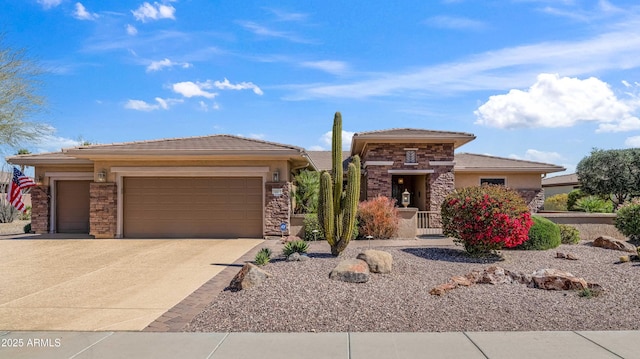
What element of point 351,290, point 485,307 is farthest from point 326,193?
point 485,307

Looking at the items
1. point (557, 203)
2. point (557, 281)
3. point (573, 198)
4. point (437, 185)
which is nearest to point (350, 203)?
point (557, 281)

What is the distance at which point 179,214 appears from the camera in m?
16.3

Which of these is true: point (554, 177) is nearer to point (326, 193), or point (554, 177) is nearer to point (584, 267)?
point (584, 267)

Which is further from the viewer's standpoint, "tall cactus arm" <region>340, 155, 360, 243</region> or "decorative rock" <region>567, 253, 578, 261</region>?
"decorative rock" <region>567, 253, 578, 261</region>

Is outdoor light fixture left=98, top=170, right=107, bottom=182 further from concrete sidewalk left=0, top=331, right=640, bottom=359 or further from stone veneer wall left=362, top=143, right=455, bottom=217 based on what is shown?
concrete sidewalk left=0, top=331, right=640, bottom=359

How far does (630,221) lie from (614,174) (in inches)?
448

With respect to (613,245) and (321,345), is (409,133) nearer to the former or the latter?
(613,245)

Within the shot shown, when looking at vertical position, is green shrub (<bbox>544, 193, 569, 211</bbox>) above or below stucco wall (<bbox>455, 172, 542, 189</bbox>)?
below

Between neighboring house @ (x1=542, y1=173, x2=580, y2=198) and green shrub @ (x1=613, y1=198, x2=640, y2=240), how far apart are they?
Result: 56.5ft

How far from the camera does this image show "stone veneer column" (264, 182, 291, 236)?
15.8m

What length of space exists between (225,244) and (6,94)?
23.9 ft

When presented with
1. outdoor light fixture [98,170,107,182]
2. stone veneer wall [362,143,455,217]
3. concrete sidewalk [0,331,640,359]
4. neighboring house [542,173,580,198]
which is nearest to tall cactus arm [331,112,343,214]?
concrete sidewalk [0,331,640,359]

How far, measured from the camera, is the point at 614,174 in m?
23.8

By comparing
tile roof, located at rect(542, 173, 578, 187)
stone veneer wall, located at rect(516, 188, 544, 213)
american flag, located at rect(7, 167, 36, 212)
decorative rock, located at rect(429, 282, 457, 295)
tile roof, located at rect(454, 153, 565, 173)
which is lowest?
decorative rock, located at rect(429, 282, 457, 295)
